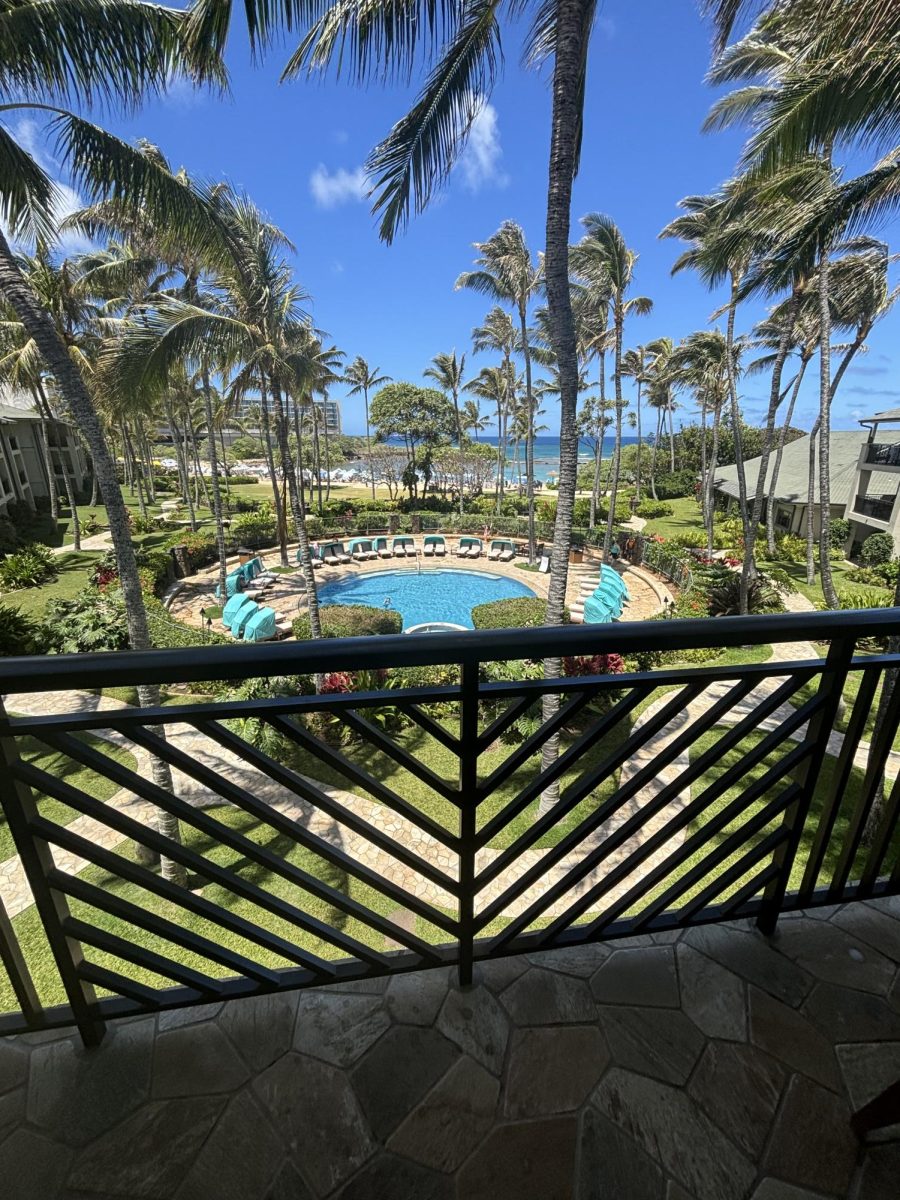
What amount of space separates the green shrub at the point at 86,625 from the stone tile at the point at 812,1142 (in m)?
11.9

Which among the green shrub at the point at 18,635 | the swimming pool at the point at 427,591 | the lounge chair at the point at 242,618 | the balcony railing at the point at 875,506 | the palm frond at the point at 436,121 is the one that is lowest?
the swimming pool at the point at 427,591

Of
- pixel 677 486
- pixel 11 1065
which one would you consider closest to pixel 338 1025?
pixel 11 1065

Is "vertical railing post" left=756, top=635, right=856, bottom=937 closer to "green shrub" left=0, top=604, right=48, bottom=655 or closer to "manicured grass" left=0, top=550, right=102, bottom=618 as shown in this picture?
"green shrub" left=0, top=604, right=48, bottom=655

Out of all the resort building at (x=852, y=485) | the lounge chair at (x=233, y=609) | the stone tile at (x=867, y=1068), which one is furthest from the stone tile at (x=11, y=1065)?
the resort building at (x=852, y=485)

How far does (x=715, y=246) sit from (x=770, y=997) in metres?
10.9

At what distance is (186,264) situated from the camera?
11.0 meters

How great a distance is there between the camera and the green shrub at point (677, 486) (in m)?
38.4

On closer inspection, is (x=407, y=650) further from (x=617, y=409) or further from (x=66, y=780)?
(x=617, y=409)

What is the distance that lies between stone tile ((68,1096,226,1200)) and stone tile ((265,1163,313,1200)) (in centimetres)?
23

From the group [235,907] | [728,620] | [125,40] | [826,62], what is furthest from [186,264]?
[728,620]

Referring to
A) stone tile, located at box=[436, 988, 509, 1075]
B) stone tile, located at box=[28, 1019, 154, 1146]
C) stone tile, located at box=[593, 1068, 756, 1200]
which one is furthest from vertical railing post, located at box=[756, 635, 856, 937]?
stone tile, located at box=[28, 1019, 154, 1146]

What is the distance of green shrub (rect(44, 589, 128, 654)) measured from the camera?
10.4 metres

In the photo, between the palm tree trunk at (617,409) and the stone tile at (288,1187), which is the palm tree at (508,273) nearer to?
the palm tree trunk at (617,409)

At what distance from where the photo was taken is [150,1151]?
1.31m
